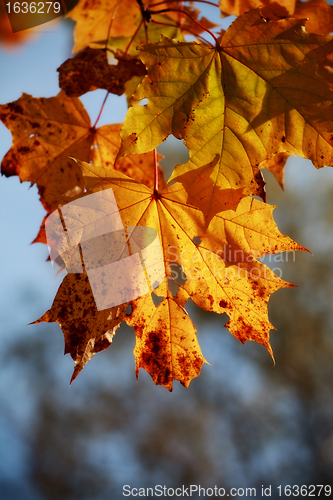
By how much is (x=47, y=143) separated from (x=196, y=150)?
941 mm

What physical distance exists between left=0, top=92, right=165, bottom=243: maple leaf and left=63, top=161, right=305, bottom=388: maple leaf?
0.44 metres

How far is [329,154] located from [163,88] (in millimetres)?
589

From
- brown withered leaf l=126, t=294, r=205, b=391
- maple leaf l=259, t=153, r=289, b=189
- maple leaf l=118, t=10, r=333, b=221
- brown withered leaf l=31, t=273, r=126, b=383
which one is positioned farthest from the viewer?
maple leaf l=259, t=153, r=289, b=189

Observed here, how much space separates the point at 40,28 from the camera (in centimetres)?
196

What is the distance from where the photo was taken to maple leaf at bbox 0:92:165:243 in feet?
5.15

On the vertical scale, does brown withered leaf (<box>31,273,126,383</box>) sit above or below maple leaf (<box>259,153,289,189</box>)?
below

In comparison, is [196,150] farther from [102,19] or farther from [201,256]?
[102,19]

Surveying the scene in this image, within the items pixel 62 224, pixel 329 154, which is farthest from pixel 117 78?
pixel 329 154

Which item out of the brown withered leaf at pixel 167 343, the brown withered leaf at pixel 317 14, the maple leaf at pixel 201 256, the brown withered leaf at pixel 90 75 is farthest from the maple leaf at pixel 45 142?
the brown withered leaf at pixel 317 14

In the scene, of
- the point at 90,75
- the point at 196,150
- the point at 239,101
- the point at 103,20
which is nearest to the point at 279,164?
the point at 239,101

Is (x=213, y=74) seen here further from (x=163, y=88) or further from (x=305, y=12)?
(x=305, y=12)

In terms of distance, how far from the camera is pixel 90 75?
5.03 ft

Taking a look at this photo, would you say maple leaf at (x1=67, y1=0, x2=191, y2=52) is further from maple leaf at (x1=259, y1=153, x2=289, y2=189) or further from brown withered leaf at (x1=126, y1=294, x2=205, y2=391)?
brown withered leaf at (x1=126, y1=294, x2=205, y2=391)

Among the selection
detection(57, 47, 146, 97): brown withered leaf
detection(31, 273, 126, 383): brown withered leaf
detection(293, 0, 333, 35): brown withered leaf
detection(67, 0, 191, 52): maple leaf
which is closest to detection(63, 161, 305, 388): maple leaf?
detection(31, 273, 126, 383): brown withered leaf
